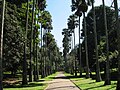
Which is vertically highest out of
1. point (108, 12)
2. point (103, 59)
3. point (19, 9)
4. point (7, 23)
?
point (108, 12)

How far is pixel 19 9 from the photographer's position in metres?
41.1

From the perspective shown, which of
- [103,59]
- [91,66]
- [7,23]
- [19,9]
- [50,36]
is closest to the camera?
Answer: [7,23]

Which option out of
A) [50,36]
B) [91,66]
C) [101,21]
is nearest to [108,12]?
[101,21]

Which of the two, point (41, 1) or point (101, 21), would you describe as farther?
point (101, 21)

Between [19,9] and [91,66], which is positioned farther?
[91,66]

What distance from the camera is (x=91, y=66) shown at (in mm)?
61844

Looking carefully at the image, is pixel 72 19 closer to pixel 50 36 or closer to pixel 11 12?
pixel 50 36

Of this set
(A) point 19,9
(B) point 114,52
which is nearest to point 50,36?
(B) point 114,52

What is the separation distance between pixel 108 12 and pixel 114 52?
53.0ft

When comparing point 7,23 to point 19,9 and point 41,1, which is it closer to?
point 19,9

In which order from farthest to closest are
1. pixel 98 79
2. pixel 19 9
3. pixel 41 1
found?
pixel 41 1
pixel 19 9
pixel 98 79

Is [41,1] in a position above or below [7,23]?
above

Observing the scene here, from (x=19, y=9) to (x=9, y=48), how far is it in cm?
892

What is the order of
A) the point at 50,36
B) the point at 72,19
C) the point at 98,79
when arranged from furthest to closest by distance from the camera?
the point at 50,36 < the point at 72,19 < the point at 98,79
